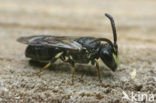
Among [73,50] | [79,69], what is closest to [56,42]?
[73,50]

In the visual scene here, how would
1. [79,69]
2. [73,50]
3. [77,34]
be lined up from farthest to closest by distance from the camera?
[77,34]
[79,69]
[73,50]

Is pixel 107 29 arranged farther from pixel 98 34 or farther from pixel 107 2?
pixel 107 2

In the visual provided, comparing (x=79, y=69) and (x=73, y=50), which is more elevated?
(x=73, y=50)

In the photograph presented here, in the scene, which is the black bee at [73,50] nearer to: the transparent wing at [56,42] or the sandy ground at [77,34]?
the transparent wing at [56,42]

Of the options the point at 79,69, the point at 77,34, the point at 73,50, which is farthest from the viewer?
the point at 77,34

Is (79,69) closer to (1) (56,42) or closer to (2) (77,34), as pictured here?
(1) (56,42)
